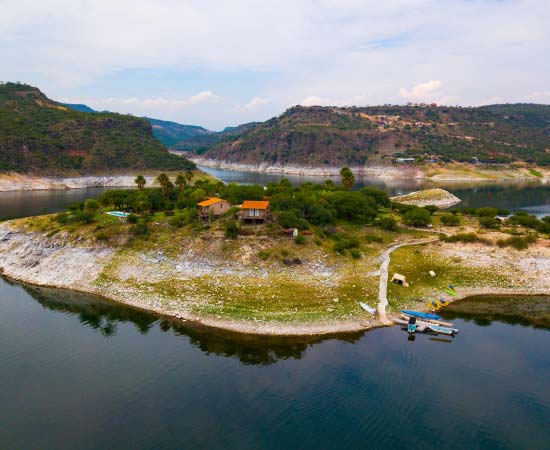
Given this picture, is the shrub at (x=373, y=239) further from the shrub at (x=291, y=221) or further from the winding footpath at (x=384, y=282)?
the shrub at (x=291, y=221)

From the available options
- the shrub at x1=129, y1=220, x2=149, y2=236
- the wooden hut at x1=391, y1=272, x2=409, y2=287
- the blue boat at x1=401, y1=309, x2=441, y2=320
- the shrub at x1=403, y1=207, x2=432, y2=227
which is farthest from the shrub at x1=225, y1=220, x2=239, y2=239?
the shrub at x1=403, y1=207, x2=432, y2=227

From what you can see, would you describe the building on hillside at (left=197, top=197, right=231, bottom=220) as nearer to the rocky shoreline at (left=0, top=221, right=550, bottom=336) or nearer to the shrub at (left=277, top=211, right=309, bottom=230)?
the shrub at (left=277, top=211, right=309, bottom=230)

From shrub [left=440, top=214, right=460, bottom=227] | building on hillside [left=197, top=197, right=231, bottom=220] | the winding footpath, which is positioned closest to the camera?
the winding footpath

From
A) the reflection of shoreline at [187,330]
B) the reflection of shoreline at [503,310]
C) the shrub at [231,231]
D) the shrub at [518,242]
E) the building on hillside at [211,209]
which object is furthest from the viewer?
the building on hillside at [211,209]

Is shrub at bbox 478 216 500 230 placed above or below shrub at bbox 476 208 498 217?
below

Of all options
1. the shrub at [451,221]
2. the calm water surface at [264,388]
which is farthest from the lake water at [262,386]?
the shrub at [451,221]

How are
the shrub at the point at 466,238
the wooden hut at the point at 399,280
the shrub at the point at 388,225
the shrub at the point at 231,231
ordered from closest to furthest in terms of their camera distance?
the wooden hut at the point at 399,280, the shrub at the point at 231,231, the shrub at the point at 466,238, the shrub at the point at 388,225
